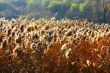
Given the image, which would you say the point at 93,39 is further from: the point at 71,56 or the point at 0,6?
the point at 0,6

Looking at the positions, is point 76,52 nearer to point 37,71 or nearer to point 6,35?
point 37,71

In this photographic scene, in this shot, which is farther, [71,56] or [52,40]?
[52,40]

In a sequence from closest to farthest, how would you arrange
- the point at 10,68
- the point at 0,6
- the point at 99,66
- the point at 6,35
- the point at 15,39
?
the point at 99,66
the point at 10,68
the point at 15,39
the point at 6,35
the point at 0,6

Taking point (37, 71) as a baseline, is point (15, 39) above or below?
above

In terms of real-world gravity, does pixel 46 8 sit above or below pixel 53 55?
below

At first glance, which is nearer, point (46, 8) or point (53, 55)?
point (53, 55)

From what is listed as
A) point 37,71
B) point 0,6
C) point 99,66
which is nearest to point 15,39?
point 37,71

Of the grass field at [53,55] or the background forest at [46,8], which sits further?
the background forest at [46,8]

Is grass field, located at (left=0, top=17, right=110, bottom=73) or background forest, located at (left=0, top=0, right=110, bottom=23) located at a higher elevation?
grass field, located at (left=0, top=17, right=110, bottom=73)

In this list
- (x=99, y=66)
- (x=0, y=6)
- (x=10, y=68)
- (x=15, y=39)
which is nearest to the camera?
(x=99, y=66)

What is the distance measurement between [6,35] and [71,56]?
1.88 meters

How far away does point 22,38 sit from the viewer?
810 cm

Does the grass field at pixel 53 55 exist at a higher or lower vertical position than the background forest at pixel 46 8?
higher

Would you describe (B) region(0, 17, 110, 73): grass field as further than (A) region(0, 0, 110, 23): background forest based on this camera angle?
No
